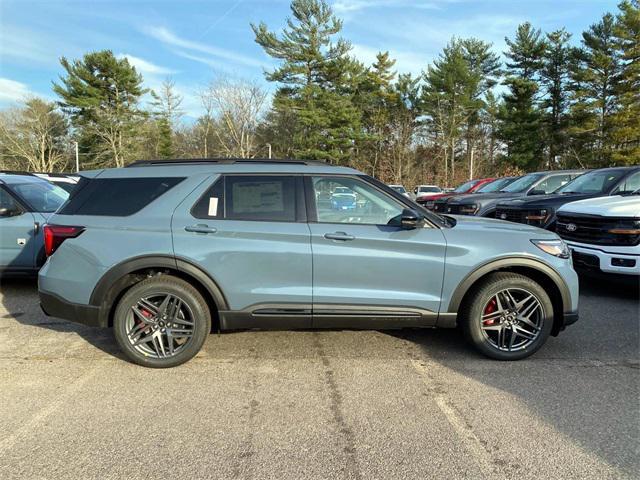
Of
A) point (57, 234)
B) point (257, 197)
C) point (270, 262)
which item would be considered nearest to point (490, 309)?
point (270, 262)

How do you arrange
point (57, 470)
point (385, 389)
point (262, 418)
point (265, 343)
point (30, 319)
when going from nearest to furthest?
point (57, 470), point (262, 418), point (385, 389), point (265, 343), point (30, 319)

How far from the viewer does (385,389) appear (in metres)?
3.49

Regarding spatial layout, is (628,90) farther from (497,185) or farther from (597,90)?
(497,185)

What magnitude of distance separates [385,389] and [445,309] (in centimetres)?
90

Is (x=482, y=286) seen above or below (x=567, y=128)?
below

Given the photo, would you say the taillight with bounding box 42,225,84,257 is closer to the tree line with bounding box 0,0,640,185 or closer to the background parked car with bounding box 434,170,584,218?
the background parked car with bounding box 434,170,584,218

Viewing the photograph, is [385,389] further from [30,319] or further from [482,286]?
[30,319]

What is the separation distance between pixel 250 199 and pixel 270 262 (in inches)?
22.9

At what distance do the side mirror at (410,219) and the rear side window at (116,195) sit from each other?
76.4 inches

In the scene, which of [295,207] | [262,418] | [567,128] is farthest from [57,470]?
[567,128]

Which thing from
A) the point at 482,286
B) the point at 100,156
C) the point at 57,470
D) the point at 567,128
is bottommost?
the point at 57,470

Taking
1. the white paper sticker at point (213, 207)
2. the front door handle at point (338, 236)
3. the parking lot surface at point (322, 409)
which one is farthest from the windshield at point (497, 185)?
the white paper sticker at point (213, 207)

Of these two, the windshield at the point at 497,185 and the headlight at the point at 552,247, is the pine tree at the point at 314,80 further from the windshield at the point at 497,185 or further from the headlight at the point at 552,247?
the headlight at the point at 552,247

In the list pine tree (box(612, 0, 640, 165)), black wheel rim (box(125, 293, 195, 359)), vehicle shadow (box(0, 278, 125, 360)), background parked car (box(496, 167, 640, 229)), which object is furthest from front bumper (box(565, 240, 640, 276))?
pine tree (box(612, 0, 640, 165))
